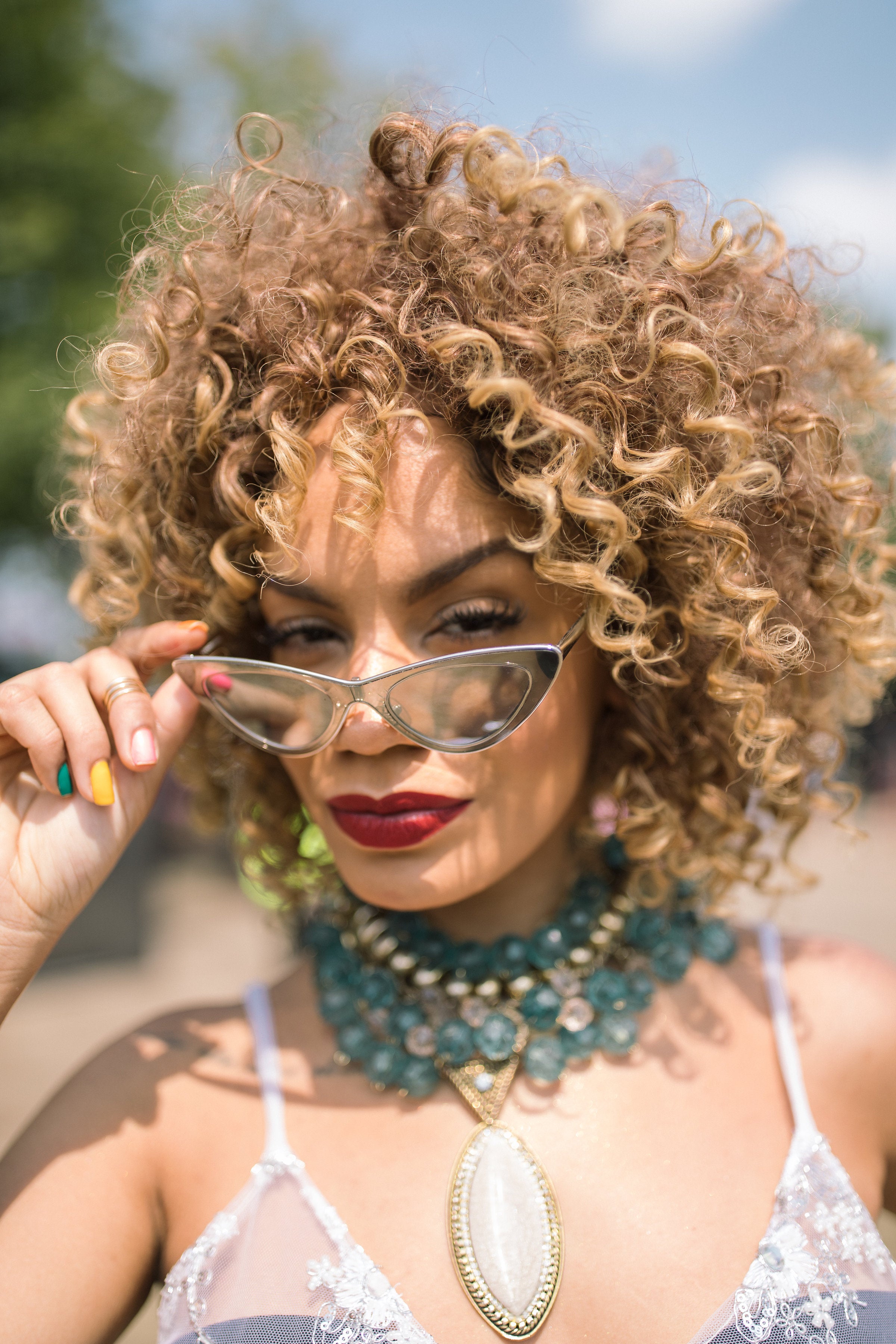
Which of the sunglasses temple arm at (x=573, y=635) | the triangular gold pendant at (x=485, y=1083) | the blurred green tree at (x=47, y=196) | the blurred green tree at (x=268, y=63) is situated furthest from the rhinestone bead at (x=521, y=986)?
the blurred green tree at (x=268, y=63)

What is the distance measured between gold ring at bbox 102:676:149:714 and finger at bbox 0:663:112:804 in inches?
1.0

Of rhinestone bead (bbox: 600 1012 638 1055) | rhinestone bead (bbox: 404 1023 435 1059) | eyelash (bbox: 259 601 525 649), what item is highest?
eyelash (bbox: 259 601 525 649)

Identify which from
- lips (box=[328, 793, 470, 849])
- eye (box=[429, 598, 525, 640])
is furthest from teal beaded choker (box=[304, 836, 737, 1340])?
eye (box=[429, 598, 525, 640])

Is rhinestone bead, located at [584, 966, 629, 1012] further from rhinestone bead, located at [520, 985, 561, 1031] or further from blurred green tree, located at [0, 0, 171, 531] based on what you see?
blurred green tree, located at [0, 0, 171, 531]

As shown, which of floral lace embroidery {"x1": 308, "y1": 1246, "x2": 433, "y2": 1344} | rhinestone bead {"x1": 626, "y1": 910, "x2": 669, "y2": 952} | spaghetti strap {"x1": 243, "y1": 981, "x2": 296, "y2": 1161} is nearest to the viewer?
floral lace embroidery {"x1": 308, "y1": 1246, "x2": 433, "y2": 1344}

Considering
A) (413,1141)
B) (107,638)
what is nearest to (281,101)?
(107,638)

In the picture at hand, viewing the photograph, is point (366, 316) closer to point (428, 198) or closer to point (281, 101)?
point (428, 198)

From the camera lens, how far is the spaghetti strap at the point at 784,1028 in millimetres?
1556

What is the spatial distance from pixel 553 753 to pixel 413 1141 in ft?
2.20

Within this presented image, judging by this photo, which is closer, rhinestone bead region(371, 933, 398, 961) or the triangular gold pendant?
the triangular gold pendant

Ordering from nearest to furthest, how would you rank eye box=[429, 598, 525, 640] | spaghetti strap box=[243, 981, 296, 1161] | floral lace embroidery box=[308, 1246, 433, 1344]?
1. floral lace embroidery box=[308, 1246, 433, 1344]
2. eye box=[429, 598, 525, 640]
3. spaghetti strap box=[243, 981, 296, 1161]

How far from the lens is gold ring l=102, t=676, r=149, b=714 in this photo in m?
1.49

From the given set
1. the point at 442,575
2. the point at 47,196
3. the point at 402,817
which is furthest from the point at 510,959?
the point at 47,196

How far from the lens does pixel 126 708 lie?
1.47 metres
